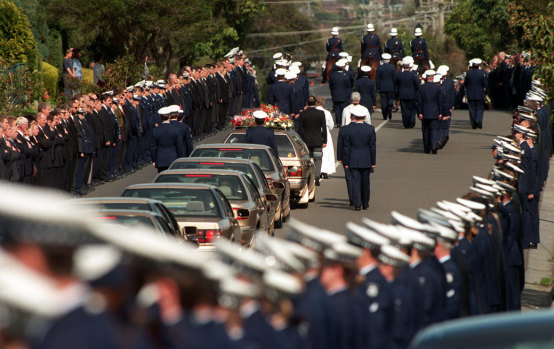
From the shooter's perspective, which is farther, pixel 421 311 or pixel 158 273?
pixel 421 311

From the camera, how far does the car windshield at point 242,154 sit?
62.6 ft

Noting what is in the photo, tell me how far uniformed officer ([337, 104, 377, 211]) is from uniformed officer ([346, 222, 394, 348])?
13.3m

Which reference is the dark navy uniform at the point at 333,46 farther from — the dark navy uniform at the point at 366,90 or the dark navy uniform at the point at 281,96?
the dark navy uniform at the point at 281,96

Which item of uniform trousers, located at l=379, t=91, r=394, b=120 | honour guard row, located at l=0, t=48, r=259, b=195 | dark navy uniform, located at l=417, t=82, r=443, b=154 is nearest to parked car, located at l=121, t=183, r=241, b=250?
honour guard row, located at l=0, t=48, r=259, b=195

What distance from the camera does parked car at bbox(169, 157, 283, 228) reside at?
16.9 metres

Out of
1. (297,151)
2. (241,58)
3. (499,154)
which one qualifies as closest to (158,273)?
(499,154)

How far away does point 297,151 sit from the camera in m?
21.3

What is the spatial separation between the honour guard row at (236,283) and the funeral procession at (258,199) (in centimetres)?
1

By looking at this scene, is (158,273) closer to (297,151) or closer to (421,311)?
(421,311)

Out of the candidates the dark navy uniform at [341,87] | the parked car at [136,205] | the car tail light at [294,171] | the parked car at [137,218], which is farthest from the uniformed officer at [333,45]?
the parked car at [137,218]

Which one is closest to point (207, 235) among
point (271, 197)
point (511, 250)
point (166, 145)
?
point (271, 197)

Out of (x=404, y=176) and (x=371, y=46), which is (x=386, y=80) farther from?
(x=404, y=176)

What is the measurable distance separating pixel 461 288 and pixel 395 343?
5.59 feet

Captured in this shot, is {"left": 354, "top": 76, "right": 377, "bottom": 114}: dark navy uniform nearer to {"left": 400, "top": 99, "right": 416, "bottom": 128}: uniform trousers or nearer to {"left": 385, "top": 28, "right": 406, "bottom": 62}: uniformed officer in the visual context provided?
{"left": 400, "top": 99, "right": 416, "bottom": 128}: uniform trousers
